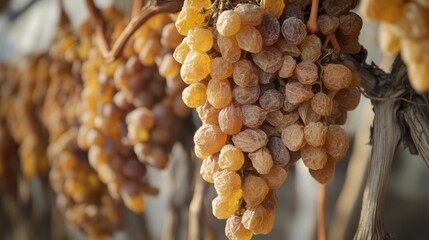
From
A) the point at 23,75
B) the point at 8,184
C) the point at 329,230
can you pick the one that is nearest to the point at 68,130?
the point at 23,75

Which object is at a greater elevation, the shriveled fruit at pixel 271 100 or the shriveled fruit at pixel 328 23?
the shriveled fruit at pixel 328 23

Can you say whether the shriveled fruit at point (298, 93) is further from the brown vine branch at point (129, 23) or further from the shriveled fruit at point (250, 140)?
the brown vine branch at point (129, 23)

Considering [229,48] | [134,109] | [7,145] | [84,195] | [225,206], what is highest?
[229,48]

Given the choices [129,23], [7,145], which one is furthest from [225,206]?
[7,145]

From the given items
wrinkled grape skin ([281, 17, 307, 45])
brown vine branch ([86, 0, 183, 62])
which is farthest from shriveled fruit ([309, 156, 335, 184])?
brown vine branch ([86, 0, 183, 62])

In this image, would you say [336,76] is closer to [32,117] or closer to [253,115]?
[253,115]

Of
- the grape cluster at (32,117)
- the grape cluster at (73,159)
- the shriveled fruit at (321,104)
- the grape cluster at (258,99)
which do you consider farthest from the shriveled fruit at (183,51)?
the grape cluster at (32,117)
